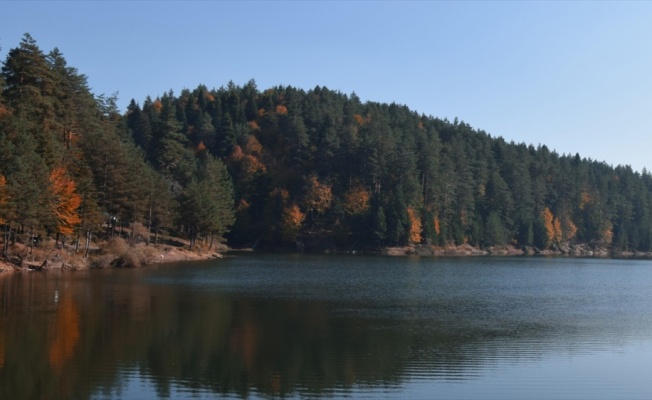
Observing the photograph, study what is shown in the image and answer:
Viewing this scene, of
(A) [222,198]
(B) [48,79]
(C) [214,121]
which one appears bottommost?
(A) [222,198]

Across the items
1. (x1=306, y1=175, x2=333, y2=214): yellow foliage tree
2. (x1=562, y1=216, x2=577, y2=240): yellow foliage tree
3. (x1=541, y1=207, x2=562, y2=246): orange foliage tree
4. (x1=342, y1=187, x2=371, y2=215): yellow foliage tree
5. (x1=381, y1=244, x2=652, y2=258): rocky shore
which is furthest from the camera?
(x1=562, y1=216, x2=577, y2=240): yellow foliage tree

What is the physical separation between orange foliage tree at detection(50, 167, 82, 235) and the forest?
0.14m

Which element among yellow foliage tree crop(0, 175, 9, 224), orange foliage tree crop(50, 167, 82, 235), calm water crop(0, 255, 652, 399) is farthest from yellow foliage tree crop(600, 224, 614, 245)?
yellow foliage tree crop(0, 175, 9, 224)

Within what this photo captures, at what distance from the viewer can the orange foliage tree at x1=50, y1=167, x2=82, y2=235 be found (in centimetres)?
5925

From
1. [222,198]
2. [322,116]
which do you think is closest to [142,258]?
[222,198]

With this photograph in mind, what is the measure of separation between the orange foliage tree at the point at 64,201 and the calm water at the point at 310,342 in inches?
386

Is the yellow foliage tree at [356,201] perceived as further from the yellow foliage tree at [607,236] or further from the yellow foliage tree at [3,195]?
the yellow foliage tree at [3,195]

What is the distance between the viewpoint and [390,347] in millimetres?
26672

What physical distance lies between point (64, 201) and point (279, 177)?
82137 millimetres

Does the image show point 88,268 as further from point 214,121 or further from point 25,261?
point 214,121

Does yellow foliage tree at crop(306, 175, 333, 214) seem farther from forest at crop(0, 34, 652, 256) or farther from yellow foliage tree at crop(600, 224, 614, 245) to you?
yellow foliage tree at crop(600, 224, 614, 245)

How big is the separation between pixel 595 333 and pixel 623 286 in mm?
32790

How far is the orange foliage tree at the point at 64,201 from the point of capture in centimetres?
5925

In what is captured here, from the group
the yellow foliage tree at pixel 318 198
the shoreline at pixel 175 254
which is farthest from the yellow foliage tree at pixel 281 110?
the shoreline at pixel 175 254
